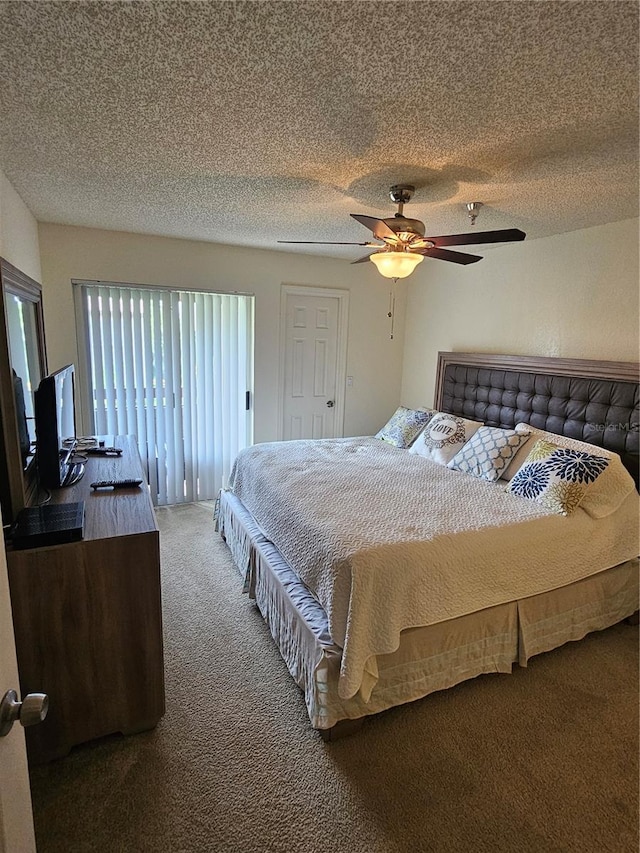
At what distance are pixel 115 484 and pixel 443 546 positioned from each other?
160cm

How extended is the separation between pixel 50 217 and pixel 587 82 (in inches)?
131

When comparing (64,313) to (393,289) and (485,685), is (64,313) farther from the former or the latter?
(485,685)

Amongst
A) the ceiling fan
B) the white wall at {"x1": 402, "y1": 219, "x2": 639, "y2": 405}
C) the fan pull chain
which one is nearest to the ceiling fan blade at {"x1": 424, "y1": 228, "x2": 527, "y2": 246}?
the ceiling fan

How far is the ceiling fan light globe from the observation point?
225 cm

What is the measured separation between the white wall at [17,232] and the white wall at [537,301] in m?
3.36

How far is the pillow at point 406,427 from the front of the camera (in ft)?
12.3

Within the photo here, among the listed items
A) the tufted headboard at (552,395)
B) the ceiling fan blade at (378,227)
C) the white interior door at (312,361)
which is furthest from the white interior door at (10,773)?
the white interior door at (312,361)

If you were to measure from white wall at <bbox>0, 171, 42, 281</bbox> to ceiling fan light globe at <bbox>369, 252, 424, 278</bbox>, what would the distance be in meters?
1.86

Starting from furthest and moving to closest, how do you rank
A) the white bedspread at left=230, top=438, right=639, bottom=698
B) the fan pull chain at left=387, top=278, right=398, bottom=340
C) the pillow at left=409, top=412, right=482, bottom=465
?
1. the fan pull chain at left=387, top=278, right=398, bottom=340
2. the pillow at left=409, top=412, right=482, bottom=465
3. the white bedspread at left=230, top=438, right=639, bottom=698

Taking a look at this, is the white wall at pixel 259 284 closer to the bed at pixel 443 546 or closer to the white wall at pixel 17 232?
the white wall at pixel 17 232

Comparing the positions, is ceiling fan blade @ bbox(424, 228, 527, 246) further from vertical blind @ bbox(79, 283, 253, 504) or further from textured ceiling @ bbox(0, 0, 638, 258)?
vertical blind @ bbox(79, 283, 253, 504)

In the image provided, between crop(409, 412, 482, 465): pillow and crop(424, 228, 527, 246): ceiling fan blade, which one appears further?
crop(409, 412, 482, 465): pillow

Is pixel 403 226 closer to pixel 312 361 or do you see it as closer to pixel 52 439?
pixel 52 439

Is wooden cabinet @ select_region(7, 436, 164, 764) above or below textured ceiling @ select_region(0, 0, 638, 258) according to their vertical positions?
below
